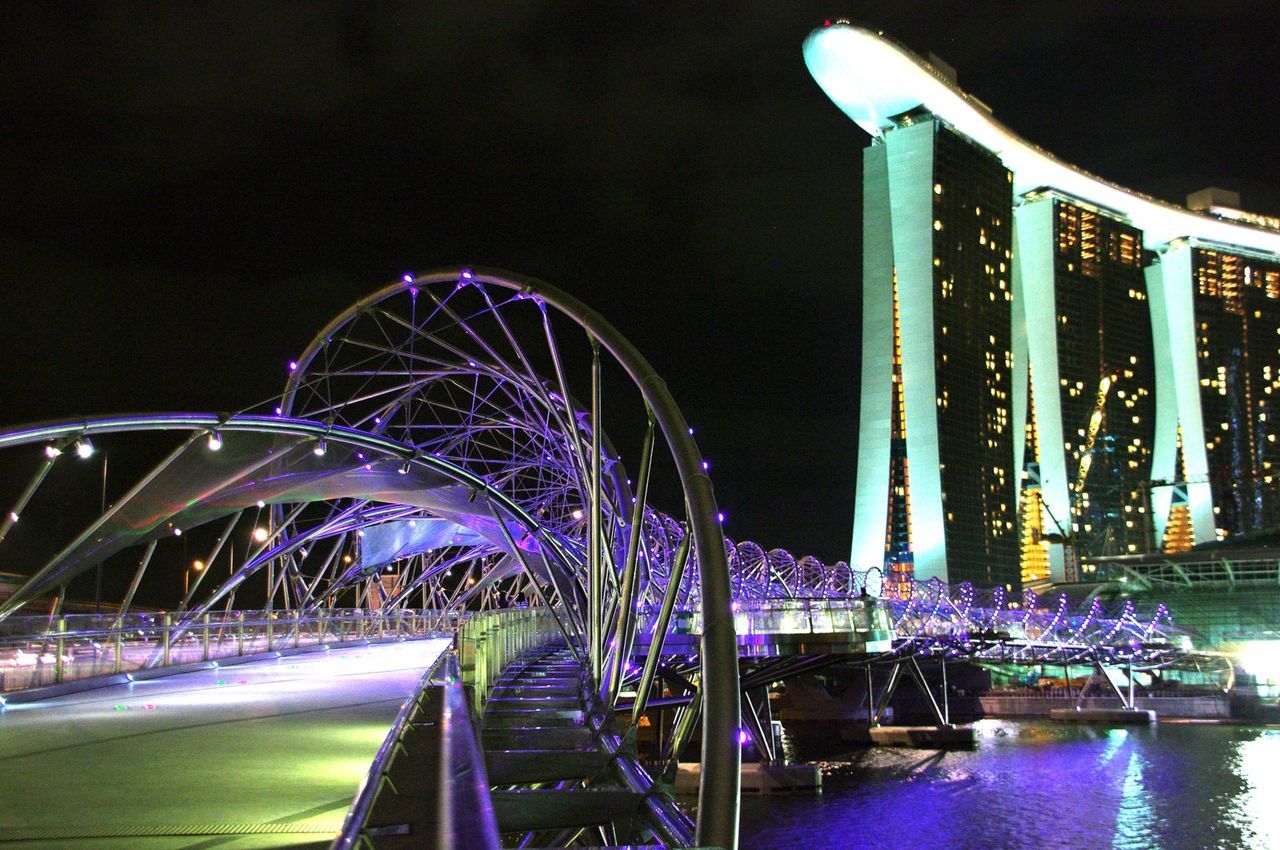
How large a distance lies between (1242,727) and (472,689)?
5636cm

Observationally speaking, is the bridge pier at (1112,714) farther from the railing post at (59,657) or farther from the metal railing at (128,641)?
the railing post at (59,657)

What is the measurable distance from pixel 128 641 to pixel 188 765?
1540 centimetres

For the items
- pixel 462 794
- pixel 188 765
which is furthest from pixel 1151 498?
pixel 462 794

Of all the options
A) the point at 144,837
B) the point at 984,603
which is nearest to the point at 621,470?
the point at 144,837

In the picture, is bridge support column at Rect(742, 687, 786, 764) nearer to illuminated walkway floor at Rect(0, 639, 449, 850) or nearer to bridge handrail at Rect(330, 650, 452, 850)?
illuminated walkway floor at Rect(0, 639, 449, 850)

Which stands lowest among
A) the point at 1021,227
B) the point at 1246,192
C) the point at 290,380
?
the point at 290,380

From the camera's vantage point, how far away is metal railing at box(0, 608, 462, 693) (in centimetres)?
2080

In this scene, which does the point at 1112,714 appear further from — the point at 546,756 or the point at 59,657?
the point at 546,756

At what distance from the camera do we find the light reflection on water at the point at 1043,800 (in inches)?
1243

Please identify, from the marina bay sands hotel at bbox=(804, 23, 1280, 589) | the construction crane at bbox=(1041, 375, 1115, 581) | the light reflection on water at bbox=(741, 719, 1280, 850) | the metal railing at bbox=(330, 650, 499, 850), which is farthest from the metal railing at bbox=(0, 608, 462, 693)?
the construction crane at bbox=(1041, 375, 1115, 581)

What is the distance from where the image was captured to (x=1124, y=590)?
103 meters

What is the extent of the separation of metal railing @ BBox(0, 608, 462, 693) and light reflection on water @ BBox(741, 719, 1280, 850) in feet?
50.6

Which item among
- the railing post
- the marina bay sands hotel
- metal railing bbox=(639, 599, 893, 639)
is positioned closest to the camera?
the railing post

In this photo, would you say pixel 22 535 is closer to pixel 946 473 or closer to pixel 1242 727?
pixel 1242 727
